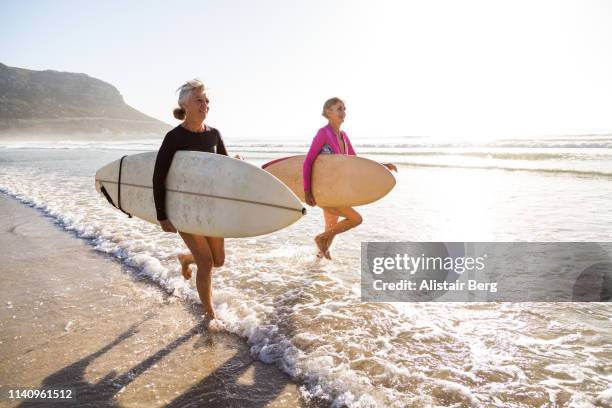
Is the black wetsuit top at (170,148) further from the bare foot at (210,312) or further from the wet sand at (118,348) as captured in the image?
the wet sand at (118,348)

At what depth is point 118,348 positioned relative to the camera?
2.70 m

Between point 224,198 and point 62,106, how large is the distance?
142 metres

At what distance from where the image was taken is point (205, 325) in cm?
305

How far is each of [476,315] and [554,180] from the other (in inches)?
362

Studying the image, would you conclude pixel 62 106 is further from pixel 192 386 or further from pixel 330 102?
pixel 192 386

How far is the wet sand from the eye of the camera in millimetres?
2219

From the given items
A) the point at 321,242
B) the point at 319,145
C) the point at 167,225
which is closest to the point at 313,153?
the point at 319,145

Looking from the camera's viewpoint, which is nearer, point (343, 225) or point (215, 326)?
point (215, 326)

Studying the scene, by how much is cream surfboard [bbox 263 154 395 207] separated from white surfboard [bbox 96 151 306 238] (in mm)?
1462

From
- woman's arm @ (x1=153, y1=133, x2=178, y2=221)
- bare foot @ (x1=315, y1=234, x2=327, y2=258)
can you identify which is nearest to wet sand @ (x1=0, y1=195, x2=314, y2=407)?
woman's arm @ (x1=153, y1=133, x2=178, y2=221)

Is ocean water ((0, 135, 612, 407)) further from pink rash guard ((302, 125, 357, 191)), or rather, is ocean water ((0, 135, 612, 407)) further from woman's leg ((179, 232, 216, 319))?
pink rash guard ((302, 125, 357, 191))

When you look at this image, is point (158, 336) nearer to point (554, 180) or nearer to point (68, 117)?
point (554, 180)

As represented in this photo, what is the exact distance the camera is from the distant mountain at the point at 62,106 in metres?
102

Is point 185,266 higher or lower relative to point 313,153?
lower
